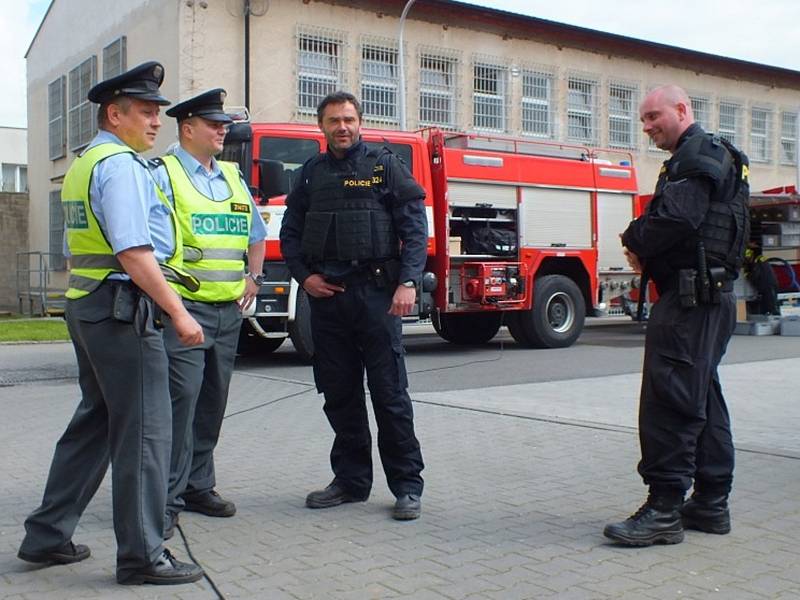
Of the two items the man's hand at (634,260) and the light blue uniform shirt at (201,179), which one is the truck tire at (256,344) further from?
the man's hand at (634,260)

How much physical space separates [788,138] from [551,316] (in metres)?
20.4

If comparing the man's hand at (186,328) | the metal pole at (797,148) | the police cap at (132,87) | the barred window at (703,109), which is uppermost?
the barred window at (703,109)

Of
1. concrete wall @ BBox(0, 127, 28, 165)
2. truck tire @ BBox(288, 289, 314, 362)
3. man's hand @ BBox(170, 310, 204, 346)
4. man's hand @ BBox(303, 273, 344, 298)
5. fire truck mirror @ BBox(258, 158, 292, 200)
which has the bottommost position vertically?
truck tire @ BBox(288, 289, 314, 362)

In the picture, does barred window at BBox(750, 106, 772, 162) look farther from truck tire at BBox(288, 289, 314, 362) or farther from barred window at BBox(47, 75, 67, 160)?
truck tire at BBox(288, 289, 314, 362)

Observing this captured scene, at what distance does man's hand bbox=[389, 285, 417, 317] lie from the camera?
486 cm

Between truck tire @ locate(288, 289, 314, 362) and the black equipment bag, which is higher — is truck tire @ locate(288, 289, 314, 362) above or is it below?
below

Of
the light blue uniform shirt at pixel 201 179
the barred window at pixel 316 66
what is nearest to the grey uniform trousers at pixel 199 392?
the light blue uniform shirt at pixel 201 179

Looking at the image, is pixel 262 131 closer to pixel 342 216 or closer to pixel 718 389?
pixel 342 216

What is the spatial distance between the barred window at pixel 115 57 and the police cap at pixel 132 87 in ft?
63.5

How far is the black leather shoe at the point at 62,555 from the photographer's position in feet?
13.0

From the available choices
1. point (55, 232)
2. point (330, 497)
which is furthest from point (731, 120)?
point (330, 497)

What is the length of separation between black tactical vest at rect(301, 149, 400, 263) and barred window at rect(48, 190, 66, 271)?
76.2 feet

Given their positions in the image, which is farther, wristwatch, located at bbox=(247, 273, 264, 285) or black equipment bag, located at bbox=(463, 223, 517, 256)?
black equipment bag, located at bbox=(463, 223, 517, 256)

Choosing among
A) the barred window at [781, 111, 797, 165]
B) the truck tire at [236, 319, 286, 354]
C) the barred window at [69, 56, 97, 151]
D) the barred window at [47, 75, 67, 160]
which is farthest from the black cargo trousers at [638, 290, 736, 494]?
the barred window at [781, 111, 797, 165]
